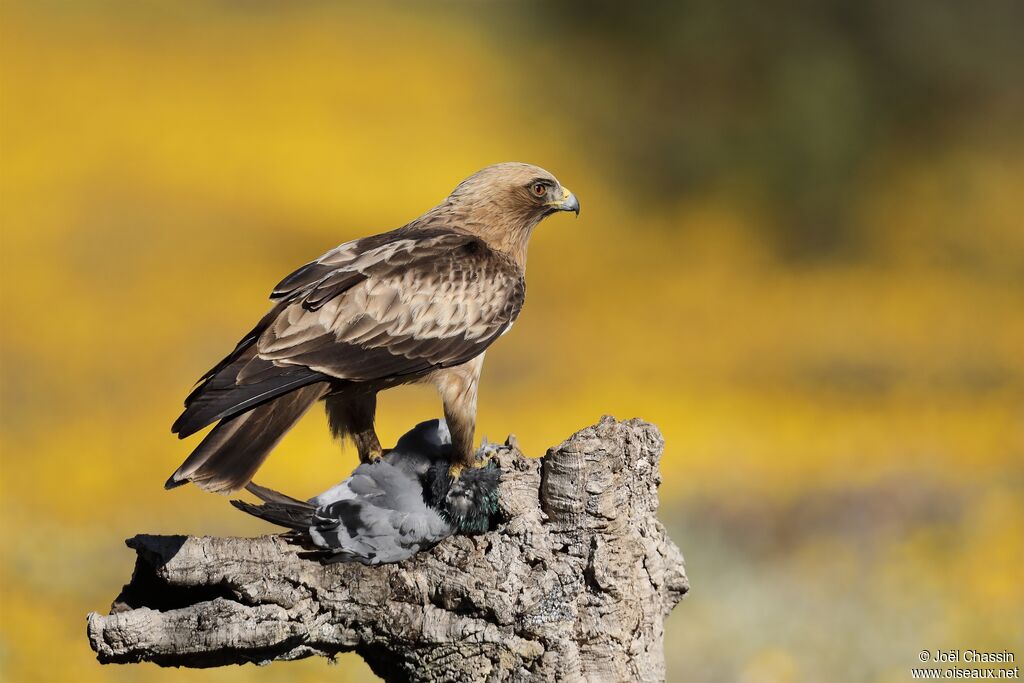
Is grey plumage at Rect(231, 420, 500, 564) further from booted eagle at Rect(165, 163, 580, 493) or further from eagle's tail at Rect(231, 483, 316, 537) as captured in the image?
booted eagle at Rect(165, 163, 580, 493)

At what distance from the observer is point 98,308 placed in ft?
44.9

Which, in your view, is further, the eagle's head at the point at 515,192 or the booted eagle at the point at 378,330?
the eagle's head at the point at 515,192

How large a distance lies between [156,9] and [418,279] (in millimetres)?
14830

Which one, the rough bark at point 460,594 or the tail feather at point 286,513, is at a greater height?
the tail feather at point 286,513

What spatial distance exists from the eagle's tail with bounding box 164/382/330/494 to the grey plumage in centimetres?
23

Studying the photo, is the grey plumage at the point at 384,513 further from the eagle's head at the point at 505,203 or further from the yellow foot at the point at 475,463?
the eagle's head at the point at 505,203

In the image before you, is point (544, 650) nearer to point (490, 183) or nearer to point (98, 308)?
point (490, 183)

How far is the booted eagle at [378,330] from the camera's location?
5113 mm

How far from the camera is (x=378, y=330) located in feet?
18.4

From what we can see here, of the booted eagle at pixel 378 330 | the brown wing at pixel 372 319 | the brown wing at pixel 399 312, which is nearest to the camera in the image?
the booted eagle at pixel 378 330

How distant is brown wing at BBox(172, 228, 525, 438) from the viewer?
17.1 feet

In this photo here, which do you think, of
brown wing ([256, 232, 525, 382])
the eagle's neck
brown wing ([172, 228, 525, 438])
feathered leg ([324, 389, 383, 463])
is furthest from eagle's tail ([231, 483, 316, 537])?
the eagle's neck

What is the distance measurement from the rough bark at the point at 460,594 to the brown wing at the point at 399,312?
31.5 inches

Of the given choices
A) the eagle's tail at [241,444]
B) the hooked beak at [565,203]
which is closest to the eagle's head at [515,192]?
the hooked beak at [565,203]
